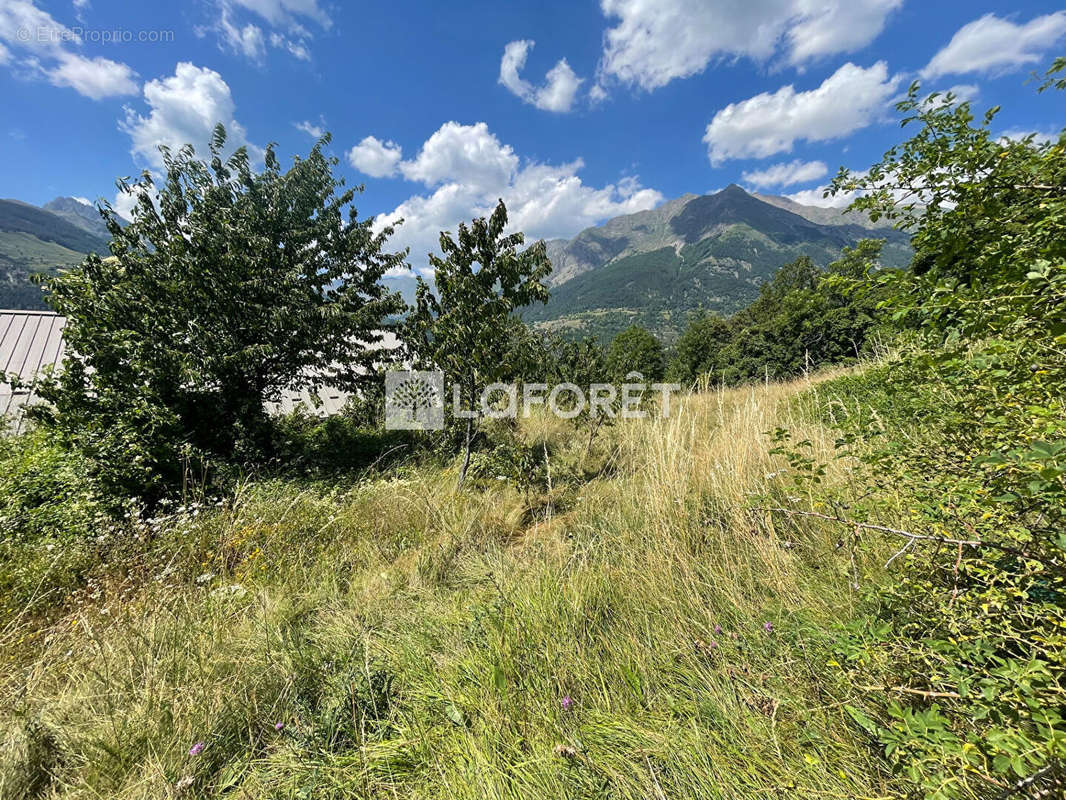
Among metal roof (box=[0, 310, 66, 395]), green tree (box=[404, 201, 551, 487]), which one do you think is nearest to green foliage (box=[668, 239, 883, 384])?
green tree (box=[404, 201, 551, 487])

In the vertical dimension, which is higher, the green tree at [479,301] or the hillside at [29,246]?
the hillside at [29,246]

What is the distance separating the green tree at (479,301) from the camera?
511 cm

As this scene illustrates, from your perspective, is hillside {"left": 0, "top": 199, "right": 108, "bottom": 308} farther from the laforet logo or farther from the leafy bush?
the leafy bush

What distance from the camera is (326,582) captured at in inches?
118

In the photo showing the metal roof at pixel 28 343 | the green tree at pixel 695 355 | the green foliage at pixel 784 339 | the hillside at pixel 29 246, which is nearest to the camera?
the metal roof at pixel 28 343

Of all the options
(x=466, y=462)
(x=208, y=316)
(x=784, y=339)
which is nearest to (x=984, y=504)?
(x=466, y=462)

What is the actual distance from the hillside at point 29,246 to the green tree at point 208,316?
118988mm

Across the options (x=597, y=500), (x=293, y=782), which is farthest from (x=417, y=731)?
(x=597, y=500)

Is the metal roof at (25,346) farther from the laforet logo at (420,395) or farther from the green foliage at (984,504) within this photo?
the green foliage at (984,504)

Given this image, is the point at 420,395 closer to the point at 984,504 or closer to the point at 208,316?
the point at 208,316

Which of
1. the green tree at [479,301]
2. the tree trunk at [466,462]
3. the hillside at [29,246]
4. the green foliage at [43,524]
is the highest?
the hillside at [29,246]

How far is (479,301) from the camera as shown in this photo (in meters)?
5.21

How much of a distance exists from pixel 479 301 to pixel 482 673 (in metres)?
4.49

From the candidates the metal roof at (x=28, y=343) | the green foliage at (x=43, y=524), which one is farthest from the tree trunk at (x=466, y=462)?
the metal roof at (x=28, y=343)
